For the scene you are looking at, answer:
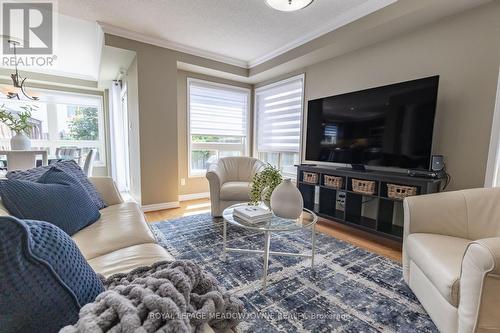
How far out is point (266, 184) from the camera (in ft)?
6.68

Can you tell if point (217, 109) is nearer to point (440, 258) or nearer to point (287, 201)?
point (287, 201)

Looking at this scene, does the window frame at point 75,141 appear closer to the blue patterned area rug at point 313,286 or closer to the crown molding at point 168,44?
the crown molding at point 168,44

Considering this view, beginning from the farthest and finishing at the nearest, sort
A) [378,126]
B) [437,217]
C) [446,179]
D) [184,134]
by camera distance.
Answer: [184,134], [378,126], [446,179], [437,217]

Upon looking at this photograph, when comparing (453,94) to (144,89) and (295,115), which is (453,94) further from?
(144,89)

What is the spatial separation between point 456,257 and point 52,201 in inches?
87.3

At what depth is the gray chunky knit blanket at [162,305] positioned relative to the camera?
1.63 ft

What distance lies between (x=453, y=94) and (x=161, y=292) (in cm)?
293

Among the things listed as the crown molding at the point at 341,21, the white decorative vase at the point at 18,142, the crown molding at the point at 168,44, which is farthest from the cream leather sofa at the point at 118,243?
the crown molding at the point at 341,21

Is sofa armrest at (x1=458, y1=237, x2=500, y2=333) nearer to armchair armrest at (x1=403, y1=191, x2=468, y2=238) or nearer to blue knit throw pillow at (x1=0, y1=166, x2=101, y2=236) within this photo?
armchair armrest at (x1=403, y1=191, x2=468, y2=238)

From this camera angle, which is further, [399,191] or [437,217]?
[399,191]

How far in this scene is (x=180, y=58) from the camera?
11.7 ft

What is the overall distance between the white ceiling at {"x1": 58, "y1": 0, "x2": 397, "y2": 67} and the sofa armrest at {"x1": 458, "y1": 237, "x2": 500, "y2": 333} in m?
2.34

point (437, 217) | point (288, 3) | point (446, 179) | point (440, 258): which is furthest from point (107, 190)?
point (446, 179)

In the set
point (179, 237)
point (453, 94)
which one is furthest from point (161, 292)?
point (453, 94)
